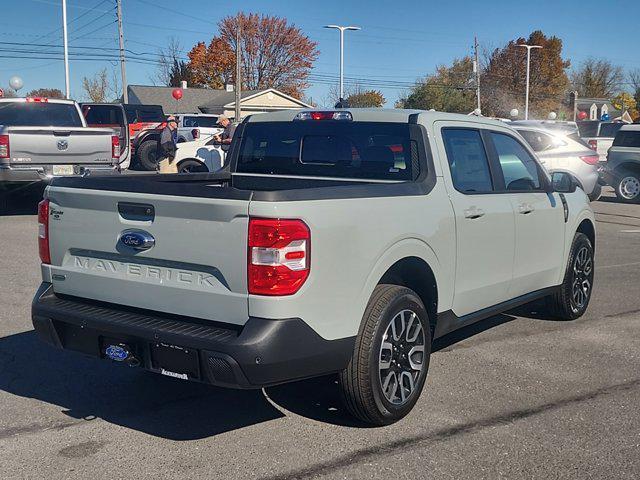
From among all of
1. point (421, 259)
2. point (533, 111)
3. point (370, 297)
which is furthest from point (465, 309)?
point (533, 111)

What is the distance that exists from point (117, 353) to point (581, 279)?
445 centimetres

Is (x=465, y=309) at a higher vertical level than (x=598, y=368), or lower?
higher

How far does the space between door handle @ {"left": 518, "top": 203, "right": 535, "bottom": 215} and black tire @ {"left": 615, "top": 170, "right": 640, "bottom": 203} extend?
13931 millimetres

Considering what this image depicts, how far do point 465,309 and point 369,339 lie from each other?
1236 millimetres

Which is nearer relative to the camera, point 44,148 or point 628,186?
point 44,148

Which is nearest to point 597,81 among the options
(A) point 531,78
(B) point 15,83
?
(A) point 531,78

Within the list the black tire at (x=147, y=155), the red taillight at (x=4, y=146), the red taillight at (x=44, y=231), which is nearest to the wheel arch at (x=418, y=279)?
the red taillight at (x=44, y=231)

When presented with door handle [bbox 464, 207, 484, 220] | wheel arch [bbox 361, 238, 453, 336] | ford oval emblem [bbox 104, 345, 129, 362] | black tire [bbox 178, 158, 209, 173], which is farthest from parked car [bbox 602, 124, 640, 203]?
ford oval emblem [bbox 104, 345, 129, 362]

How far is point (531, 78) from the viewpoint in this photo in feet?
241

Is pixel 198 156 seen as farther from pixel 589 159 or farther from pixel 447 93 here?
pixel 447 93

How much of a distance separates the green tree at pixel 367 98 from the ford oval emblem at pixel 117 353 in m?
56.3

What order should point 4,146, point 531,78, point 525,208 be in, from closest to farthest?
1. point 525,208
2. point 4,146
3. point 531,78

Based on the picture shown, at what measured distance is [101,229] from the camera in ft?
13.4

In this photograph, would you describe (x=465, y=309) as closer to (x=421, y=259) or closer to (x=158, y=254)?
(x=421, y=259)
